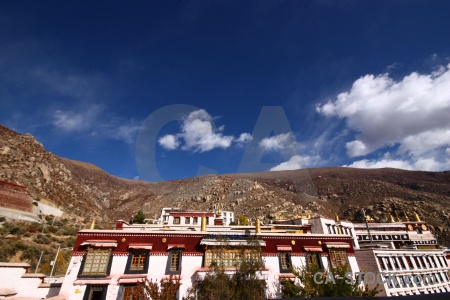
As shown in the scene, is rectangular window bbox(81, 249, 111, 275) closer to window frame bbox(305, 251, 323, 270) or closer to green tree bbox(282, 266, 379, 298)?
green tree bbox(282, 266, 379, 298)

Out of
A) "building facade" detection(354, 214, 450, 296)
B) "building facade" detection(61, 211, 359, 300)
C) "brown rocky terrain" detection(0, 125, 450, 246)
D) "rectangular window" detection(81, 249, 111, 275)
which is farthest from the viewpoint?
"brown rocky terrain" detection(0, 125, 450, 246)

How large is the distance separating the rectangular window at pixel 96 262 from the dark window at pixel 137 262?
189 cm

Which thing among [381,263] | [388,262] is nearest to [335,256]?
[381,263]

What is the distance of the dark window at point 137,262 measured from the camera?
21.2 metres

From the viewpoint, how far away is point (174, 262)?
22000 mm

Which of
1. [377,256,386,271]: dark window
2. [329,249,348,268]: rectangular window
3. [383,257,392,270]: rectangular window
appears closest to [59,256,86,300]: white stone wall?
[329,249,348,268]: rectangular window

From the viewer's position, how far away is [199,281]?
20.6m

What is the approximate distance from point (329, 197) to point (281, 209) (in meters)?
61.1

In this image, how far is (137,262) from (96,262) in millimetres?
3414

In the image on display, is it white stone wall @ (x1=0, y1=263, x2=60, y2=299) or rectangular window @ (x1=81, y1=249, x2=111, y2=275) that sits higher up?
rectangular window @ (x1=81, y1=249, x2=111, y2=275)

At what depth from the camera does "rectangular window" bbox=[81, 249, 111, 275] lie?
20.7 metres

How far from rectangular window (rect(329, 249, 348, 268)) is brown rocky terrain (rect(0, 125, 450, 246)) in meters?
48.1

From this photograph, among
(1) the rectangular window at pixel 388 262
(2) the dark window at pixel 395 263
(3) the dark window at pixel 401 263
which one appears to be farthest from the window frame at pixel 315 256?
(3) the dark window at pixel 401 263

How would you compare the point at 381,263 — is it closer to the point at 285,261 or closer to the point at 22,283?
the point at 285,261
